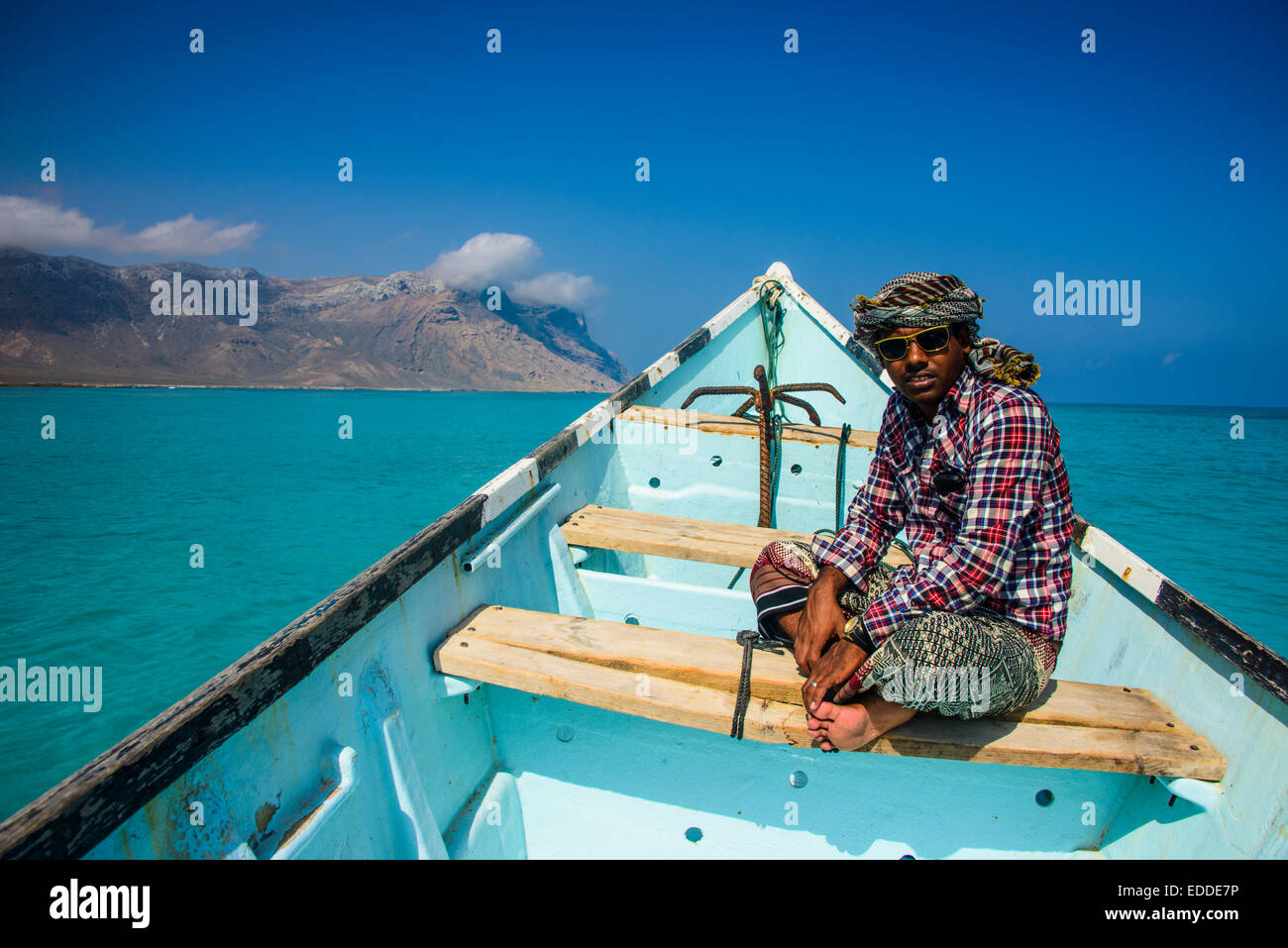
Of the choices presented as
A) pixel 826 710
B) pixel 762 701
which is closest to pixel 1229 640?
pixel 826 710

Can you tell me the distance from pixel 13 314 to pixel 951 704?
200063 millimetres

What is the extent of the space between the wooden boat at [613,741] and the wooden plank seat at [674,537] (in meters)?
0.02

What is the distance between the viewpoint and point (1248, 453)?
2920 cm

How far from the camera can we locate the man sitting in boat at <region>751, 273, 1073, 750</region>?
5.87 ft

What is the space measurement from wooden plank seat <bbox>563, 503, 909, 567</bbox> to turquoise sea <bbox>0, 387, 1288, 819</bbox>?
4.47 m

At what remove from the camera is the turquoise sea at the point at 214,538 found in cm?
607

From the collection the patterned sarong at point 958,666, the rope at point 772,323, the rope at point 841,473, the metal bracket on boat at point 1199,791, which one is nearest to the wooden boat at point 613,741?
the metal bracket on boat at point 1199,791

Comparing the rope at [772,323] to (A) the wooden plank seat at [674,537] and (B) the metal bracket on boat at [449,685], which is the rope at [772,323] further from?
(B) the metal bracket on boat at [449,685]

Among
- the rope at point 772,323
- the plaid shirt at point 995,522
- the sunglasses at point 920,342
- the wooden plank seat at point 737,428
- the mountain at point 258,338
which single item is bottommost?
the plaid shirt at point 995,522

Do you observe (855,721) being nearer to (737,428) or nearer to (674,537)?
(674,537)

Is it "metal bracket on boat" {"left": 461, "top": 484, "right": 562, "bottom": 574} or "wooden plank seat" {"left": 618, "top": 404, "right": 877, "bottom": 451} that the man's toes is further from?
"wooden plank seat" {"left": 618, "top": 404, "right": 877, "bottom": 451}

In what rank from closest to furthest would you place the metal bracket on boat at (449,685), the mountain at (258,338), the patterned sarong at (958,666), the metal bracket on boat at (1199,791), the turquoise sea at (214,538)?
the patterned sarong at (958,666) → the metal bracket on boat at (1199,791) → the metal bracket on boat at (449,685) → the turquoise sea at (214,538) → the mountain at (258,338)
